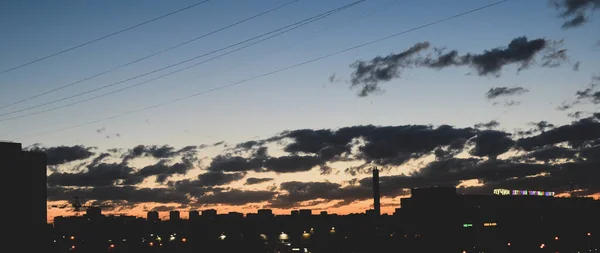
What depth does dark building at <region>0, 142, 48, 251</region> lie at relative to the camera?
140 meters

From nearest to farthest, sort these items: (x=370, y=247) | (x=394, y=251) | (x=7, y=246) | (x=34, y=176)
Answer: (x=7, y=246) < (x=34, y=176) < (x=394, y=251) < (x=370, y=247)

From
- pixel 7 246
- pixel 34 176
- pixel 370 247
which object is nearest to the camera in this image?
pixel 7 246

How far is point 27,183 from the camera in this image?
143875 mm

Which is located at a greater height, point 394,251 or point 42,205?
point 42,205

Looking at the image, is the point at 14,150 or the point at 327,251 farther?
the point at 327,251

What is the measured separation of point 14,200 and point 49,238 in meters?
13.4

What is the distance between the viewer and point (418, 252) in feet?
655

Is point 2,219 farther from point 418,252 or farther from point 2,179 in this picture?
point 418,252

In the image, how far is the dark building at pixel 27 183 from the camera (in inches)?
5517

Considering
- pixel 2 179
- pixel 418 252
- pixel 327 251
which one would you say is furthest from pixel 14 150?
pixel 418 252

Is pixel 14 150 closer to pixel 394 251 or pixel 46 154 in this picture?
pixel 46 154

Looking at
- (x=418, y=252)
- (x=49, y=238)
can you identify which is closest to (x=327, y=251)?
(x=418, y=252)

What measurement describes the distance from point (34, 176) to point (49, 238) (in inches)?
591

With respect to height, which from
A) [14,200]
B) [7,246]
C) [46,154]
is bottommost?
[7,246]
